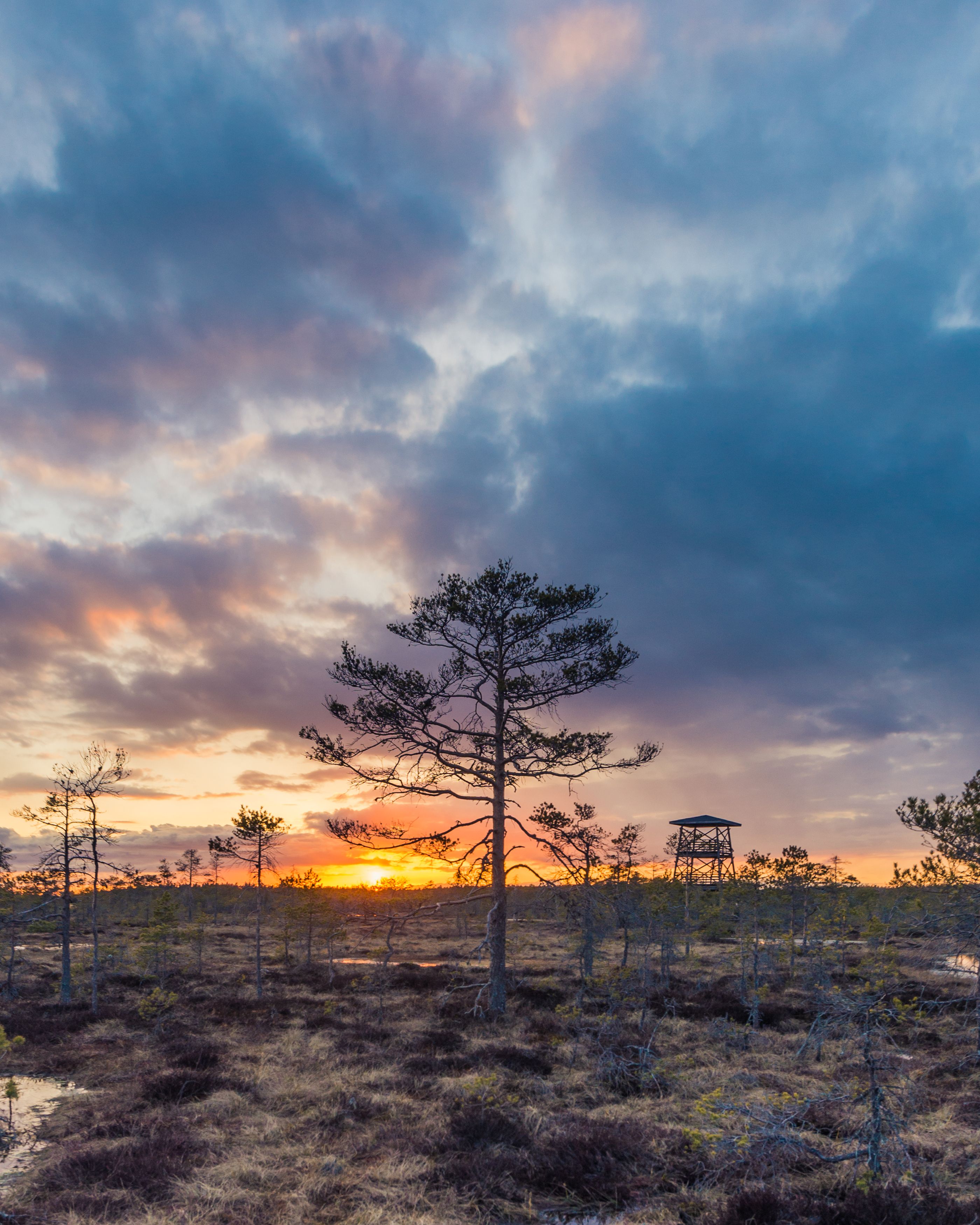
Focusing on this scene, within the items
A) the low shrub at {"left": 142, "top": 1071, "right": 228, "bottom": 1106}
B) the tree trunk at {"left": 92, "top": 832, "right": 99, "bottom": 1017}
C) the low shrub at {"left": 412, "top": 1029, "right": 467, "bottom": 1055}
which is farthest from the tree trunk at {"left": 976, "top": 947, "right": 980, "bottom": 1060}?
the tree trunk at {"left": 92, "top": 832, "right": 99, "bottom": 1017}

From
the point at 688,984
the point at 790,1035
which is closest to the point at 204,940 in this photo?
the point at 688,984

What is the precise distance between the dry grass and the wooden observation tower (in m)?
27.9

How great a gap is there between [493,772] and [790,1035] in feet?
37.0

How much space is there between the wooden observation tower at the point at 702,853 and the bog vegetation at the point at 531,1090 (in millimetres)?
16207

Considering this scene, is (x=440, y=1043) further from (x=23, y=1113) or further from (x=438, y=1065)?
(x=23, y=1113)

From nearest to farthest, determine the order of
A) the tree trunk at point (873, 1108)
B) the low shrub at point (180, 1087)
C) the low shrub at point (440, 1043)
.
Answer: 1. the tree trunk at point (873, 1108)
2. the low shrub at point (180, 1087)
3. the low shrub at point (440, 1043)

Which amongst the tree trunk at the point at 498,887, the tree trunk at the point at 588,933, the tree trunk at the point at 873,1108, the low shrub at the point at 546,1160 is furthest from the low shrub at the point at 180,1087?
the tree trunk at the point at 873,1108

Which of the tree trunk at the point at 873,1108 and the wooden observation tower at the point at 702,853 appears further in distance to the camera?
the wooden observation tower at the point at 702,853

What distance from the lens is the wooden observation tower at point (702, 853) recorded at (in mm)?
47531

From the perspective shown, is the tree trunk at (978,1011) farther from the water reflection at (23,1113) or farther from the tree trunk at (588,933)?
the water reflection at (23,1113)

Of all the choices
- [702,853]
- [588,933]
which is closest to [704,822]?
[702,853]

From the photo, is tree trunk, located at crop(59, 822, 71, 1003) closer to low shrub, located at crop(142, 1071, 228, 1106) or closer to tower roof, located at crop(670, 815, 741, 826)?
low shrub, located at crop(142, 1071, 228, 1106)

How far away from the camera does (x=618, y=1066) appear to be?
12773 millimetres

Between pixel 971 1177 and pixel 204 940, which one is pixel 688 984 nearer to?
pixel 971 1177
